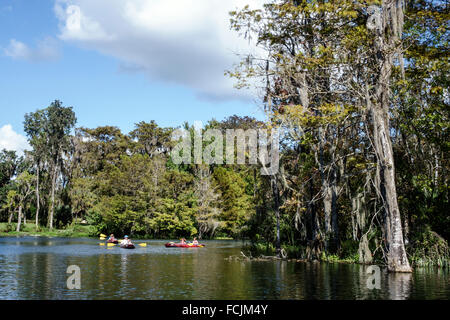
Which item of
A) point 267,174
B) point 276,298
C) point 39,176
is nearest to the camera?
point 276,298

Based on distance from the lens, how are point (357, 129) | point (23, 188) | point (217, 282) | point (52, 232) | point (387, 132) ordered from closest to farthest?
point (217, 282)
point (387, 132)
point (357, 129)
point (52, 232)
point (23, 188)

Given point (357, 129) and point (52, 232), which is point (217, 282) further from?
point (52, 232)

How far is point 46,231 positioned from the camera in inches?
2253

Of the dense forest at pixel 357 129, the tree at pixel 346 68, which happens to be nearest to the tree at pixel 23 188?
the dense forest at pixel 357 129

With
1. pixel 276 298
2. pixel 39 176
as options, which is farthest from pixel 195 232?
pixel 276 298

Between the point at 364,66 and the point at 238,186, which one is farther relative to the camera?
the point at 238,186

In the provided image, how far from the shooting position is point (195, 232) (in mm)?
53969

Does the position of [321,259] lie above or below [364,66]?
below

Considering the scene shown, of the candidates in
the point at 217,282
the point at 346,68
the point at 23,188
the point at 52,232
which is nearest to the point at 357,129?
the point at 346,68

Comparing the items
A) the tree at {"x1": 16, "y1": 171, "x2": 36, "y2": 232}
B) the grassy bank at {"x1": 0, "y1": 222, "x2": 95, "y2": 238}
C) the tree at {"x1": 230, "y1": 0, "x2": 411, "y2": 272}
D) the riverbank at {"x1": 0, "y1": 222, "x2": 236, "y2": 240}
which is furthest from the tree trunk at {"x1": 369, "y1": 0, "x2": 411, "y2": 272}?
the tree at {"x1": 16, "y1": 171, "x2": 36, "y2": 232}

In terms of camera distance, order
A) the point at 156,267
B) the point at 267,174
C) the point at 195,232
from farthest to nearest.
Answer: the point at 195,232 < the point at 267,174 < the point at 156,267

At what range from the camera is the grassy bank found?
179ft
